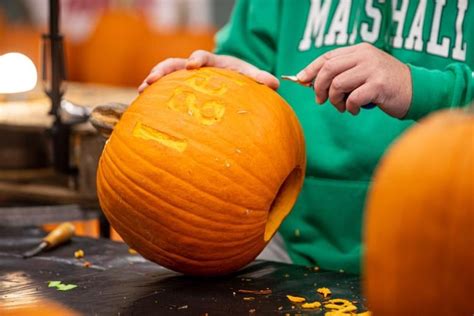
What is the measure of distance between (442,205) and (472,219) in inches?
1.0

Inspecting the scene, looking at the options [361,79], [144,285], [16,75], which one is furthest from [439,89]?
[16,75]

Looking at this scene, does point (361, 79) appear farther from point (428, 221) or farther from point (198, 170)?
point (428, 221)

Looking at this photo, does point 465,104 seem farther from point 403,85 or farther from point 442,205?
point 442,205

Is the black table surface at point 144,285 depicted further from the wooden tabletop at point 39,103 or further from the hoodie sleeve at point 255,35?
the wooden tabletop at point 39,103

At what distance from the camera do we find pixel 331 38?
1.44 meters

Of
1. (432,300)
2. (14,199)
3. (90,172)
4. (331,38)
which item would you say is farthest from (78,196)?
(432,300)

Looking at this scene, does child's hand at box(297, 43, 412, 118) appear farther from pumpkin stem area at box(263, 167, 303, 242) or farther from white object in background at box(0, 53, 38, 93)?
white object in background at box(0, 53, 38, 93)

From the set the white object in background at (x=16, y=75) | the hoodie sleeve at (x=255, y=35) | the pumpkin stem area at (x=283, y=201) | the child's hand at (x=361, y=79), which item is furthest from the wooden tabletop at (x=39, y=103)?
the child's hand at (x=361, y=79)

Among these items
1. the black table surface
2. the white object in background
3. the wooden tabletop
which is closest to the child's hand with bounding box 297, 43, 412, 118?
the black table surface

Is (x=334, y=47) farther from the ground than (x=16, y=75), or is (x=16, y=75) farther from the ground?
(x=334, y=47)

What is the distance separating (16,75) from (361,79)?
2.32 metres

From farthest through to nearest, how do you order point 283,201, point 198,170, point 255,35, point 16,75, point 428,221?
point 16,75 < point 255,35 < point 283,201 < point 198,170 < point 428,221

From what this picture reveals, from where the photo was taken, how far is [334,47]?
1.43 metres

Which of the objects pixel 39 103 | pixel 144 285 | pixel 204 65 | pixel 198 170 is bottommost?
pixel 39 103
